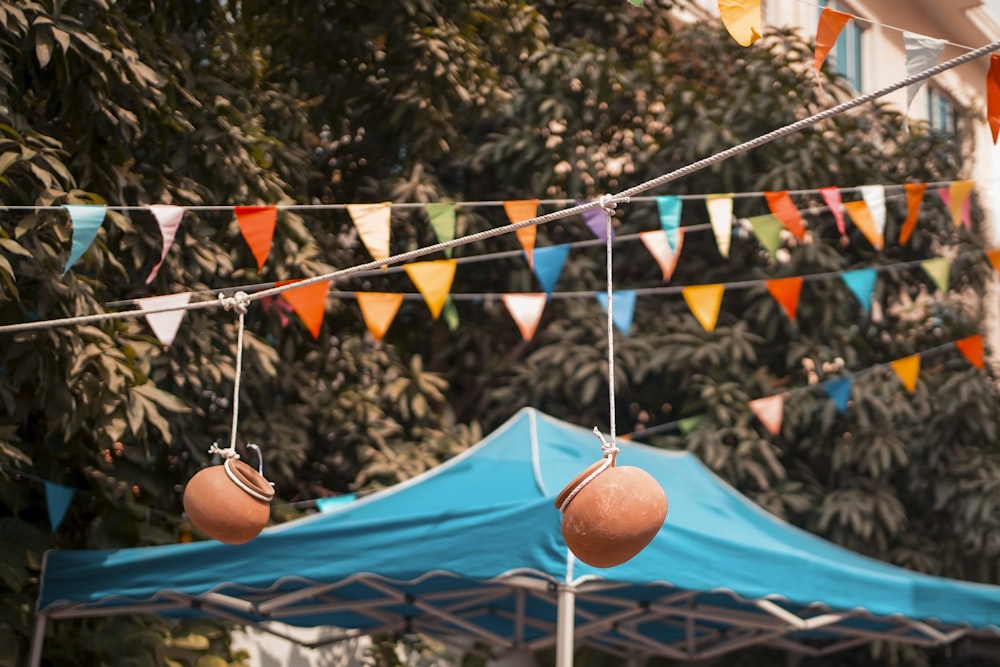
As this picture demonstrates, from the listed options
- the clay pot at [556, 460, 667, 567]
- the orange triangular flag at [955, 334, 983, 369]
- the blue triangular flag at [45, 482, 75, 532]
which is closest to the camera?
the clay pot at [556, 460, 667, 567]

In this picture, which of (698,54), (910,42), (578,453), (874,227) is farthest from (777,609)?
(698,54)

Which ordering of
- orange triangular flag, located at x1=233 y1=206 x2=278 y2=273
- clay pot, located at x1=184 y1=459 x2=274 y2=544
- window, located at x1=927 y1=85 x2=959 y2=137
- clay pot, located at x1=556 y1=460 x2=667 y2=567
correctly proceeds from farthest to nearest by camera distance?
1. window, located at x1=927 y1=85 x2=959 y2=137
2. orange triangular flag, located at x1=233 y1=206 x2=278 y2=273
3. clay pot, located at x1=184 y1=459 x2=274 y2=544
4. clay pot, located at x1=556 y1=460 x2=667 y2=567

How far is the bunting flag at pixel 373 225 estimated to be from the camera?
5918mm

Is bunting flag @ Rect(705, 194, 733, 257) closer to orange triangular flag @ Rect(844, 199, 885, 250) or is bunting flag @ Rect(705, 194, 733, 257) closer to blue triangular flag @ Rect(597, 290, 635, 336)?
orange triangular flag @ Rect(844, 199, 885, 250)

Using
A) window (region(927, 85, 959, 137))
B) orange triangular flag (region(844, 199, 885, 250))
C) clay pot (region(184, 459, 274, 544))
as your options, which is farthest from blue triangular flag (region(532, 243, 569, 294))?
window (region(927, 85, 959, 137))

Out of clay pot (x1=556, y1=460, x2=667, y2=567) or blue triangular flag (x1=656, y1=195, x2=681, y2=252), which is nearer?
clay pot (x1=556, y1=460, x2=667, y2=567)

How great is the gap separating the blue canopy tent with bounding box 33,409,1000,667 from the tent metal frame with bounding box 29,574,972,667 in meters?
0.01

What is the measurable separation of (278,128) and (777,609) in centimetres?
431

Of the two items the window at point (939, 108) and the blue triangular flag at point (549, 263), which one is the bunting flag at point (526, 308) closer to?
the blue triangular flag at point (549, 263)

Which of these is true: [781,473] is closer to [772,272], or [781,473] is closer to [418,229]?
[772,272]

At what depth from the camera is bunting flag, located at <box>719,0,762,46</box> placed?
3.68 m

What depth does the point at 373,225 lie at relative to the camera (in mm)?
5953

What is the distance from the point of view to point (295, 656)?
9.05 metres

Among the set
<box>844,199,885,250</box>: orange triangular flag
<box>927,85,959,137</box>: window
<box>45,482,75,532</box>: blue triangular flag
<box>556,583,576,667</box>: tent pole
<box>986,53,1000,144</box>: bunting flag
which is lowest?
<box>556,583,576,667</box>: tent pole
